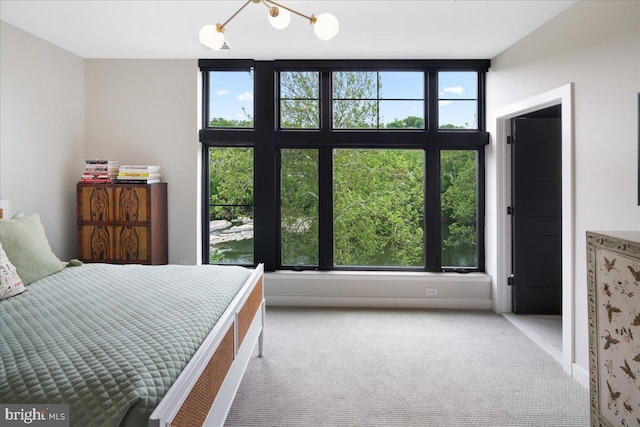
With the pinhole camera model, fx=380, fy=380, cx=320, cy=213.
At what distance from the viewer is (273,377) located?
267cm

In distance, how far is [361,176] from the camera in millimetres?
4367

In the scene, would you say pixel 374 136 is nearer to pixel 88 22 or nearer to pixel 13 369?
pixel 88 22

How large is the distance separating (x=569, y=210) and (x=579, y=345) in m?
0.97

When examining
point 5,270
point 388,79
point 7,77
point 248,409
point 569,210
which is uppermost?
point 388,79

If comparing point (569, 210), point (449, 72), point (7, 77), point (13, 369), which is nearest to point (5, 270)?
point (13, 369)

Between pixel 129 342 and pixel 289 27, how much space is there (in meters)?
2.81

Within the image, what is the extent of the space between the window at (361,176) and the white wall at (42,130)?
4.41 feet

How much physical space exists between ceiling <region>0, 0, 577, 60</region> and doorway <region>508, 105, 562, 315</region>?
37.4 inches

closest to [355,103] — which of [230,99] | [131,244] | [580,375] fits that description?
[230,99]

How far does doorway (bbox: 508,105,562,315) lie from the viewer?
13.0ft

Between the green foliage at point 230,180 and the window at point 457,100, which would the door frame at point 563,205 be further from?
the green foliage at point 230,180

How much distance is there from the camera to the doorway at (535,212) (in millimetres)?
3951

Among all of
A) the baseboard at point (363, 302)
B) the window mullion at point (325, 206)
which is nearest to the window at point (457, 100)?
the window mullion at point (325, 206)

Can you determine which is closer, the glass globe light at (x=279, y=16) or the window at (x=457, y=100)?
the glass globe light at (x=279, y=16)
